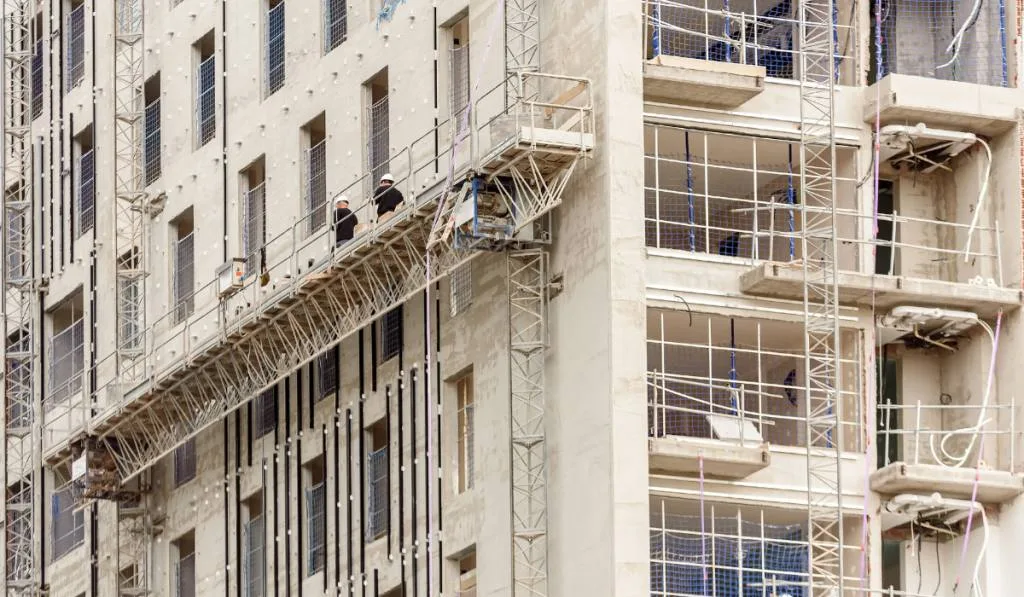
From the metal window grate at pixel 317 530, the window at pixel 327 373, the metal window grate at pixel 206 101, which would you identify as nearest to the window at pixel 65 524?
the metal window grate at pixel 206 101

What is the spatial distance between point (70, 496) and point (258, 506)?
510 inches

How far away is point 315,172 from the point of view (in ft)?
238

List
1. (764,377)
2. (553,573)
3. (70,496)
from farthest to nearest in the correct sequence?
(70,496)
(764,377)
(553,573)

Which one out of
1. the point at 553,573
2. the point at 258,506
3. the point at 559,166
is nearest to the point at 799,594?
the point at 553,573

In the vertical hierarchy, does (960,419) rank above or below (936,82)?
below

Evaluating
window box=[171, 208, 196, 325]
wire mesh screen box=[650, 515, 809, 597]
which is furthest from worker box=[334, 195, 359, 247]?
window box=[171, 208, 196, 325]

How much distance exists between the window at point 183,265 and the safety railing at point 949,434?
A: 21.3m

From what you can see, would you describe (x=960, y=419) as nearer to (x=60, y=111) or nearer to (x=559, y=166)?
(x=559, y=166)

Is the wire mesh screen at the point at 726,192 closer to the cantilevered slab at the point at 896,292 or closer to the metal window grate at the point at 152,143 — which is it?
the cantilevered slab at the point at 896,292

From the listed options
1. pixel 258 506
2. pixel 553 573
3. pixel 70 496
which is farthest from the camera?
pixel 70 496

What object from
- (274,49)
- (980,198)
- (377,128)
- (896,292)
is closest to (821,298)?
(896,292)

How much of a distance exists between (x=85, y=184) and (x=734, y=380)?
1219 inches

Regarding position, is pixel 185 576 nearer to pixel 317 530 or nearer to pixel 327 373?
pixel 317 530

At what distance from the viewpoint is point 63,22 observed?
90625 millimetres
